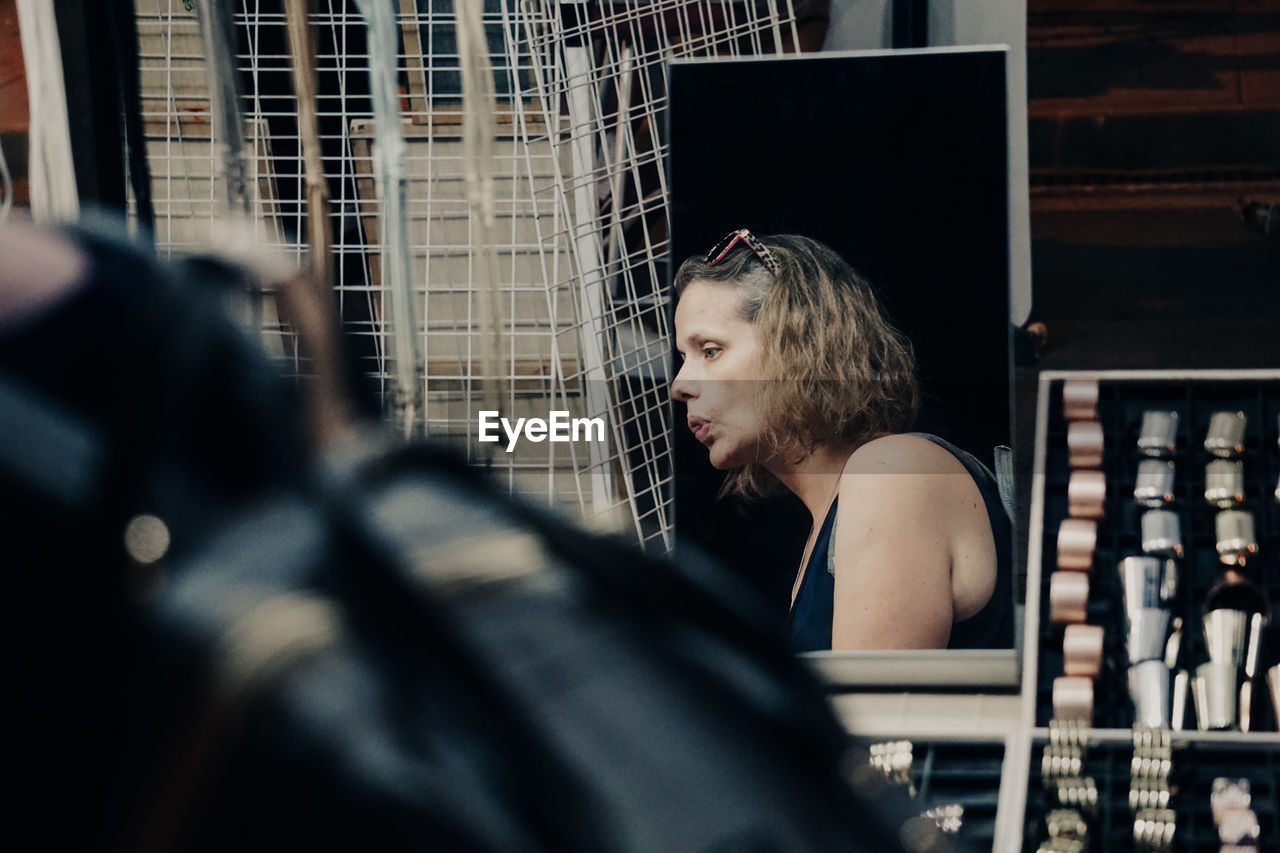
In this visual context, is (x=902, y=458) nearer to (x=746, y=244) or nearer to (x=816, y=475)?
(x=816, y=475)

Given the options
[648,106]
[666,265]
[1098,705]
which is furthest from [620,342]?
[1098,705]

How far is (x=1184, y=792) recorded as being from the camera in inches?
54.2

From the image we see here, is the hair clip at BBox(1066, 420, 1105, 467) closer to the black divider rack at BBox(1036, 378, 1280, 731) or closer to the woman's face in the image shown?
the black divider rack at BBox(1036, 378, 1280, 731)

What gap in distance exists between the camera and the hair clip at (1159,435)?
1576mm

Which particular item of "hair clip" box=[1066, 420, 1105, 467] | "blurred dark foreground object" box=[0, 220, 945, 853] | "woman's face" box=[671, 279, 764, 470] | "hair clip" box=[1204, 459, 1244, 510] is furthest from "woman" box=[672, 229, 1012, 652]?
"blurred dark foreground object" box=[0, 220, 945, 853]

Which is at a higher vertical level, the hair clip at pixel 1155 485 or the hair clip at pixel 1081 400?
the hair clip at pixel 1081 400

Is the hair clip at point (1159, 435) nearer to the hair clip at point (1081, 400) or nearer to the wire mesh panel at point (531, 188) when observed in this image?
the hair clip at point (1081, 400)

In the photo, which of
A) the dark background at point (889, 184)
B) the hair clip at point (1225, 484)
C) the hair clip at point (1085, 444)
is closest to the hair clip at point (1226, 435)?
the hair clip at point (1225, 484)

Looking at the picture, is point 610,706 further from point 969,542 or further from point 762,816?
point 969,542

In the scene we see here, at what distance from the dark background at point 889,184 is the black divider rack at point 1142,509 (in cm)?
15

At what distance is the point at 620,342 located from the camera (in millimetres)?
1681

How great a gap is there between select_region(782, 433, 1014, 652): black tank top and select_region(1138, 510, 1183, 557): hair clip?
15cm

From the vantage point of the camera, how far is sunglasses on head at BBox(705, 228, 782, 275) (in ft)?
5.27

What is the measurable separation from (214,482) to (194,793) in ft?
0.16
